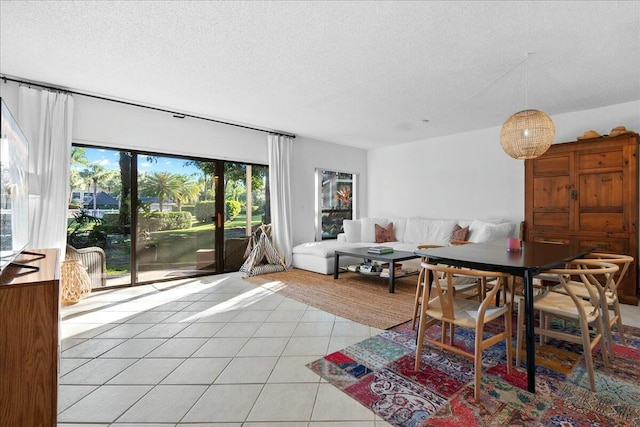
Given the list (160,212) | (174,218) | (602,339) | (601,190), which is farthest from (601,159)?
(160,212)

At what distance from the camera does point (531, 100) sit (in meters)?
3.84

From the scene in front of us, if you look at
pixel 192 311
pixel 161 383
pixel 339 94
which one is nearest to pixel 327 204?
pixel 339 94

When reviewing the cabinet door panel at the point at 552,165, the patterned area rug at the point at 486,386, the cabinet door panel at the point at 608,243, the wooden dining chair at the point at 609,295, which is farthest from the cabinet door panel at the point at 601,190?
the patterned area rug at the point at 486,386

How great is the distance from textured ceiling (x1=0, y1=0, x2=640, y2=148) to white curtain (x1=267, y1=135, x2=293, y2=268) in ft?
4.03

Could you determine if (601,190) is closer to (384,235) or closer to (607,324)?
(607,324)

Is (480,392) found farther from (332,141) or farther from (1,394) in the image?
(332,141)

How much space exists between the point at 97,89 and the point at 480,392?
15.1ft

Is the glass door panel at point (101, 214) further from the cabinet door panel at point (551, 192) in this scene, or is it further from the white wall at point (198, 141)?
the cabinet door panel at point (551, 192)

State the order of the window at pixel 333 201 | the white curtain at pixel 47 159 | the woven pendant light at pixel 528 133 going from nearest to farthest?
the woven pendant light at pixel 528 133
the white curtain at pixel 47 159
the window at pixel 333 201

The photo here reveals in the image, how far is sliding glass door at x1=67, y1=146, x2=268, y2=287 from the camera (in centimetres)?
385

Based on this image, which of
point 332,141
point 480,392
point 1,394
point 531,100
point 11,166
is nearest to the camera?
point 1,394

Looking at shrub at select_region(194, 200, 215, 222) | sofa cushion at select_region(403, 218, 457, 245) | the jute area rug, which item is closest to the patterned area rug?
the jute area rug

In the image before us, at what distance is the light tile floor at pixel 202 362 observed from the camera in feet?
5.19

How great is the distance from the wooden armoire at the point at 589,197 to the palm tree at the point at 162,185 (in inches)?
198
